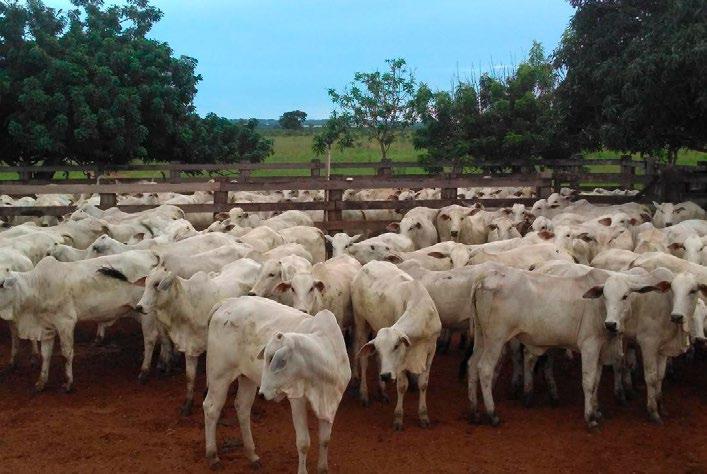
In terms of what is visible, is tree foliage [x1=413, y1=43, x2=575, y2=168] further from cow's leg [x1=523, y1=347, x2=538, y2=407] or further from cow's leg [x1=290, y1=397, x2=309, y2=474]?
cow's leg [x1=290, y1=397, x2=309, y2=474]

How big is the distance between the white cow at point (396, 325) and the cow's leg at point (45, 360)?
376 centimetres

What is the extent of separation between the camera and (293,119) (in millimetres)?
86625

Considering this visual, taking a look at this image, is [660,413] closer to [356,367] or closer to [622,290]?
[622,290]

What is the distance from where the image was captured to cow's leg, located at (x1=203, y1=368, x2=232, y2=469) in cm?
761

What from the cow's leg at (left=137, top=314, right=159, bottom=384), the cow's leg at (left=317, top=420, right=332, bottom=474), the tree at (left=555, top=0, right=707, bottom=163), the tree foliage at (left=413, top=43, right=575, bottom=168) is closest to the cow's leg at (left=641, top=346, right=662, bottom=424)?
the cow's leg at (left=317, top=420, right=332, bottom=474)

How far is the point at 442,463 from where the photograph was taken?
7.84m

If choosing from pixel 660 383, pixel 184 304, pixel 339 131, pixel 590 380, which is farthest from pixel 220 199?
pixel 339 131

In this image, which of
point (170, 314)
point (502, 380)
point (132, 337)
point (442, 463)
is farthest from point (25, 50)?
point (442, 463)

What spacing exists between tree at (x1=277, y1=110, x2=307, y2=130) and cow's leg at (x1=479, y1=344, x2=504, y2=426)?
259 feet

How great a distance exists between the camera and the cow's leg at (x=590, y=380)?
343 inches

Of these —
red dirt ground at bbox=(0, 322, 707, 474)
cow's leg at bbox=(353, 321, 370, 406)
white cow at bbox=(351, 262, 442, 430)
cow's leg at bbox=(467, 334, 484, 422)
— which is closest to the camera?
red dirt ground at bbox=(0, 322, 707, 474)

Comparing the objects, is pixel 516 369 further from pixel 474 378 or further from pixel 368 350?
pixel 368 350

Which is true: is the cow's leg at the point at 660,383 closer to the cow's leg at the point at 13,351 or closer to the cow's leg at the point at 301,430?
the cow's leg at the point at 301,430

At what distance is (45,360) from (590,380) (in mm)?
6413
